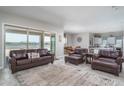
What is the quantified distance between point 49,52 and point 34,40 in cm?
119

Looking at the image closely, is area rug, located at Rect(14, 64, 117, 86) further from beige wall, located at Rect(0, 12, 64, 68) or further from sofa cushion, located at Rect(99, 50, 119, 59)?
beige wall, located at Rect(0, 12, 64, 68)

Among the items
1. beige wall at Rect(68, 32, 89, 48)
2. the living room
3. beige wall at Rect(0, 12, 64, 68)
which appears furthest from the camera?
beige wall at Rect(68, 32, 89, 48)

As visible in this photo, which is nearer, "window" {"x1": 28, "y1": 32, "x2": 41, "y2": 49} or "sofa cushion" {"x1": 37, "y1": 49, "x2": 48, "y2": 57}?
"sofa cushion" {"x1": 37, "y1": 49, "x2": 48, "y2": 57}

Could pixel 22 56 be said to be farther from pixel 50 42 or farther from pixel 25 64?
pixel 50 42

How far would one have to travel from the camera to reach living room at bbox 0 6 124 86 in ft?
8.72

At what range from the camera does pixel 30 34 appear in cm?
465

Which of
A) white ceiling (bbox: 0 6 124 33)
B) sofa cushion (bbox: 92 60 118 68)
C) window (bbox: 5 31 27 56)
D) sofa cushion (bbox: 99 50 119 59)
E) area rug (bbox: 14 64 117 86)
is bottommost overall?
area rug (bbox: 14 64 117 86)

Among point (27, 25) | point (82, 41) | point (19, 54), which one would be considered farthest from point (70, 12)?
point (82, 41)

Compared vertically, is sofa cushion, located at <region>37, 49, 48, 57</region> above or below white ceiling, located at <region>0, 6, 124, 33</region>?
below

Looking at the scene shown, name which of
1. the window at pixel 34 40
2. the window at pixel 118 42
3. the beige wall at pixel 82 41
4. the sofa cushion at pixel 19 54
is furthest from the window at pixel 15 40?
the window at pixel 118 42

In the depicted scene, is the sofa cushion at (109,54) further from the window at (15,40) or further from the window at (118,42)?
the window at (118,42)

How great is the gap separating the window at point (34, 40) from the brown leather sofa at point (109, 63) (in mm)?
3410

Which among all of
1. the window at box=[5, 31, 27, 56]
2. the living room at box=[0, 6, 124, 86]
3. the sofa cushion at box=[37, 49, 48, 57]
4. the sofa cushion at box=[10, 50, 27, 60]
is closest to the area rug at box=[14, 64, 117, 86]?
the living room at box=[0, 6, 124, 86]
